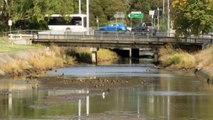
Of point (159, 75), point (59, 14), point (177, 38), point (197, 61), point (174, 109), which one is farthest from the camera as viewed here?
point (59, 14)

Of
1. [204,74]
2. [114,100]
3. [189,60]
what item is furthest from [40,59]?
[114,100]

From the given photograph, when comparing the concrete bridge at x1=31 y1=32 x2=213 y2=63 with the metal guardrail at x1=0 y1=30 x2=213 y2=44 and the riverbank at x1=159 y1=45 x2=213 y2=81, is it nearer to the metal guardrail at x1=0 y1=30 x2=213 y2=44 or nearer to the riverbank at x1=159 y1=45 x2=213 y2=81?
the metal guardrail at x1=0 y1=30 x2=213 y2=44

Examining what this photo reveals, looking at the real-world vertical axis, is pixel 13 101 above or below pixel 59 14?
below

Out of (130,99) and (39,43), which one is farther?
(39,43)

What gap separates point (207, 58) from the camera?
64188 mm

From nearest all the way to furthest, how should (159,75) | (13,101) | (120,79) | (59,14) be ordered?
(13,101) → (120,79) → (159,75) → (59,14)

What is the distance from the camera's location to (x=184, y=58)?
228 feet

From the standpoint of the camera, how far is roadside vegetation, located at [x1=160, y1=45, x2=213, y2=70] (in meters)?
63.9

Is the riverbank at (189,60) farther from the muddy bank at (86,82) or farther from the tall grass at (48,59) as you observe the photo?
the tall grass at (48,59)

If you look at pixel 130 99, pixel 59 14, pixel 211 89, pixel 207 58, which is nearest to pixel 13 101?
pixel 130 99

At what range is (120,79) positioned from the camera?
5844 centimetres

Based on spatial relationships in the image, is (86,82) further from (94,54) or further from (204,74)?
(94,54)

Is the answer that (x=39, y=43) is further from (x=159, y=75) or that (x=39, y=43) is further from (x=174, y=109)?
(x=174, y=109)

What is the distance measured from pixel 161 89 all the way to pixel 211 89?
3786mm
